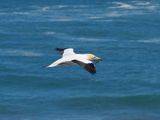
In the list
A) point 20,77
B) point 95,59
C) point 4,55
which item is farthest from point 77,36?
point 95,59

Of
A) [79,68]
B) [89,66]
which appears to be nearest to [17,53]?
[79,68]

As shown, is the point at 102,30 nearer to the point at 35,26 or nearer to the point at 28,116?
the point at 35,26

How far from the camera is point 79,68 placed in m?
66.6

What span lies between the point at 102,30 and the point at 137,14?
37.6 feet

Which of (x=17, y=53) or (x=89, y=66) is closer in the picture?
(x=89, y=66)

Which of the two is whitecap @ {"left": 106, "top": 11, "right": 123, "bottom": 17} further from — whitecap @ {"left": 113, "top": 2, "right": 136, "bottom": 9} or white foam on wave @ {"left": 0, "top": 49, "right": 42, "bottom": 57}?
white foam on wave @ {"left": 0, "top": 49, "right": 42, "bottom": 57}

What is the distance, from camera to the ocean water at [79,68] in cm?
5700

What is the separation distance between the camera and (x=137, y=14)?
9181cm

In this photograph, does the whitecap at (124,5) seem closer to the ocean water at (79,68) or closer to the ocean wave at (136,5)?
the ocean wave at (136,5)

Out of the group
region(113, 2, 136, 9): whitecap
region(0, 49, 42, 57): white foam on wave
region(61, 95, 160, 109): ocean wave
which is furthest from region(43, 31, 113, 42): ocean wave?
region(113, 2, 136, 9): whitecap

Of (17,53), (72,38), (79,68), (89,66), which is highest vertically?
(72,38)

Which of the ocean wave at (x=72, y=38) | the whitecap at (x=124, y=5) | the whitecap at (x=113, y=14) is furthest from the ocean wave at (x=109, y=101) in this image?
the whitecap at (x=124, y=5)

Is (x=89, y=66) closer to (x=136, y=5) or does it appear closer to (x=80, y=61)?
(x=80, y=61)

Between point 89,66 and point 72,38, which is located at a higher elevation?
point 72,38
